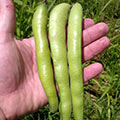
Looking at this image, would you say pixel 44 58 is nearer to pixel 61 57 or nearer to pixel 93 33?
pixel 61 57

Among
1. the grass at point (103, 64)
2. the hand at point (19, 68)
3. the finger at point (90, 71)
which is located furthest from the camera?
the grass at point (103, 64)

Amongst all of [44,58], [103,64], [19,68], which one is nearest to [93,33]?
[44,58]

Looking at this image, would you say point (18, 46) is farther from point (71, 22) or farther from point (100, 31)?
point (100, 31)

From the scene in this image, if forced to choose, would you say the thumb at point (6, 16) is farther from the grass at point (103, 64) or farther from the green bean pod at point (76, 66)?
the grass at point (103, 64)

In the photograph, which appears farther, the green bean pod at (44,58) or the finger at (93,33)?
the finger at (93,33)

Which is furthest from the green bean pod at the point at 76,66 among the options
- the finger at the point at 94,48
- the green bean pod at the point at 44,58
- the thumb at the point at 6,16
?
the thumb at the point at 6,16

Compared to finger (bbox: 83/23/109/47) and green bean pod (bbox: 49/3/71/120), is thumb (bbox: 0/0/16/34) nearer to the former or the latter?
green bean pod (bbox: 49/3/71/120)
